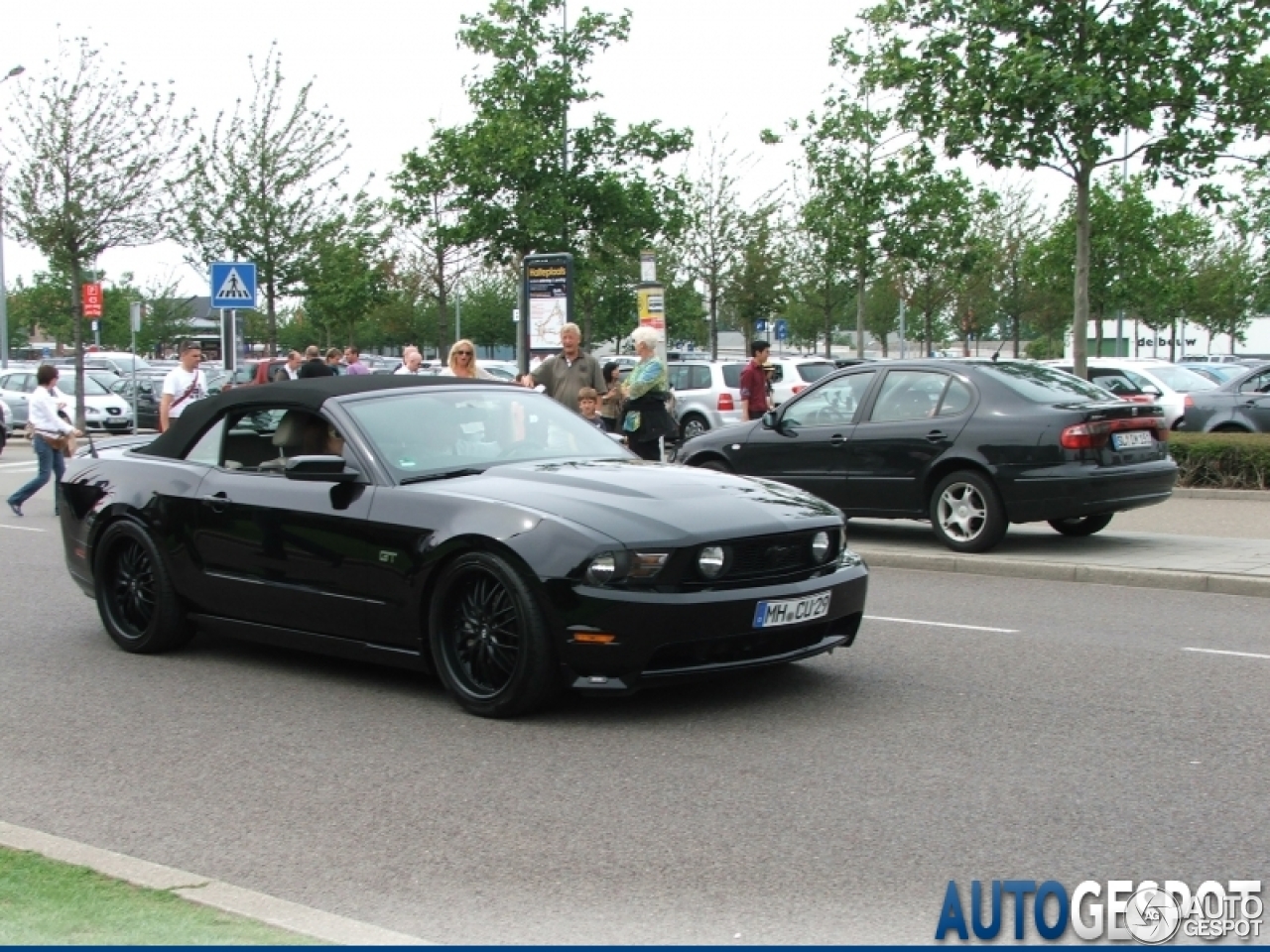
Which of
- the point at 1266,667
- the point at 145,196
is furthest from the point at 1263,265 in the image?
the point at 1266,667

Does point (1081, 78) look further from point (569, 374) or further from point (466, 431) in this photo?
point (466, 431)

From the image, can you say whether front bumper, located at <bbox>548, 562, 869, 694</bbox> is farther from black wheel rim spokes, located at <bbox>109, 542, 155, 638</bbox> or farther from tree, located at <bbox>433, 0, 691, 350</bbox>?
tree, located at <bbox>433, 0, 691, 350</bbox>

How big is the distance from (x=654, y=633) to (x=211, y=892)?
8.17 feet

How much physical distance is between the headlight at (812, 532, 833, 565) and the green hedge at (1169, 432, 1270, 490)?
1102 cm

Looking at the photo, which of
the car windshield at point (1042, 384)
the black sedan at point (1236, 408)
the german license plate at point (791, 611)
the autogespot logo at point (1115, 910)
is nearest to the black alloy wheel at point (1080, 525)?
the car windshield at point (1042, 384)

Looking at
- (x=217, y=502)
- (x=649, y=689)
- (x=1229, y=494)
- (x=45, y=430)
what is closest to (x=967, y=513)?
(x=1229, y=494)

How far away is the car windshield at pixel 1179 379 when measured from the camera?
28516 millimetres

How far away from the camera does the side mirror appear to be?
7527 millimetres

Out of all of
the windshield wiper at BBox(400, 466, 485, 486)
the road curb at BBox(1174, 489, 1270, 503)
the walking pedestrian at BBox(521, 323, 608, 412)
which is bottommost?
the road curb at BBox(1174, 489, 1270, 503)

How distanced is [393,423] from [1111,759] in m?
3.74

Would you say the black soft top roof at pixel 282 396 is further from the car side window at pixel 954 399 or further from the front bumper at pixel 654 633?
the car side window at pixel 954 399

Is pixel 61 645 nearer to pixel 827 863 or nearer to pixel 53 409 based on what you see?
pixel 827 863

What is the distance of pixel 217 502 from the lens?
325 inches

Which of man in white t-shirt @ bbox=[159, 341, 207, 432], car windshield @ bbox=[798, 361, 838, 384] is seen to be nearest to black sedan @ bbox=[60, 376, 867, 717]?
Answer: man in white t-shirt @ bbox=[159, 341, 207, 432]
